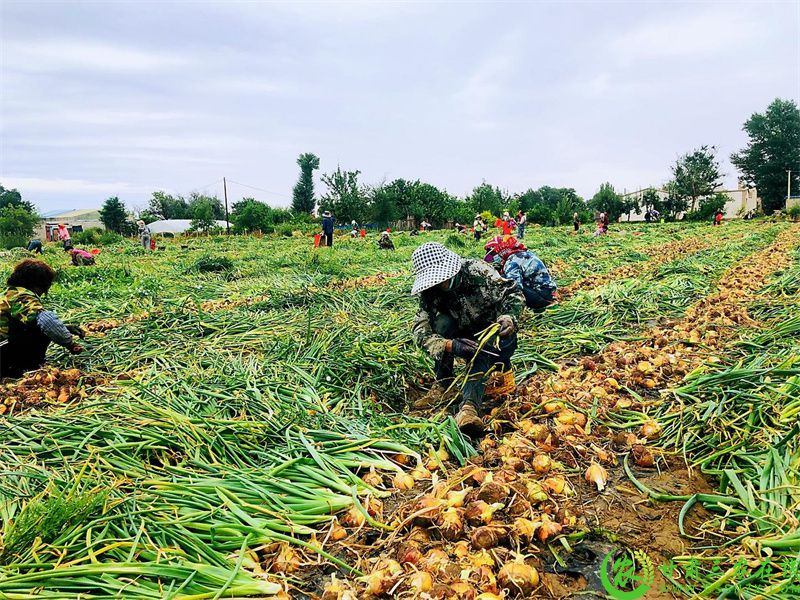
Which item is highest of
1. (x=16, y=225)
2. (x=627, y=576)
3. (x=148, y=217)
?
(x=148, y=217)

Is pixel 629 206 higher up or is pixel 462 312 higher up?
pixel 629 206

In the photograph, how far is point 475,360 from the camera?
123 inches

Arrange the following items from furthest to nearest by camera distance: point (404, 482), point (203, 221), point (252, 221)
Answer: point (203, 221) < point (252, 221) < point (404, 482)

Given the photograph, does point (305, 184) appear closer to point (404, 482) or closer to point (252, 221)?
point (252, 221)

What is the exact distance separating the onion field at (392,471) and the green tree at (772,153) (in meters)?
53.6

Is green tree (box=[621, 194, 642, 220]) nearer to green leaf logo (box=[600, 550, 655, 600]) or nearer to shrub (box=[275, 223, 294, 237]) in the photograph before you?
shrub (box=[275, 223, 294, 237])

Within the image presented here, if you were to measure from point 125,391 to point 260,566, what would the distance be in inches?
71.7

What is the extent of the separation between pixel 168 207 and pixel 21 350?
65394 millimetres

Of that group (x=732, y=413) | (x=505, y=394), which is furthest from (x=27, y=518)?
(x=732, y=413)

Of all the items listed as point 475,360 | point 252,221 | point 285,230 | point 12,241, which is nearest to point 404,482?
point 475,360

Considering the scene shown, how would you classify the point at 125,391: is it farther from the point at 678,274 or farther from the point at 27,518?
the point at 678,274

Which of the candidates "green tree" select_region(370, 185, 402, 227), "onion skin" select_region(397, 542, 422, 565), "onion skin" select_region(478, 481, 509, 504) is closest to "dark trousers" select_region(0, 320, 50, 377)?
"onion skin" select_region(397, 542, 422, 565)

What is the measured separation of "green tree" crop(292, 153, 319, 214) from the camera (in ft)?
145

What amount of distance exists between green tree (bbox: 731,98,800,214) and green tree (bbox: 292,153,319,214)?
41182mm
